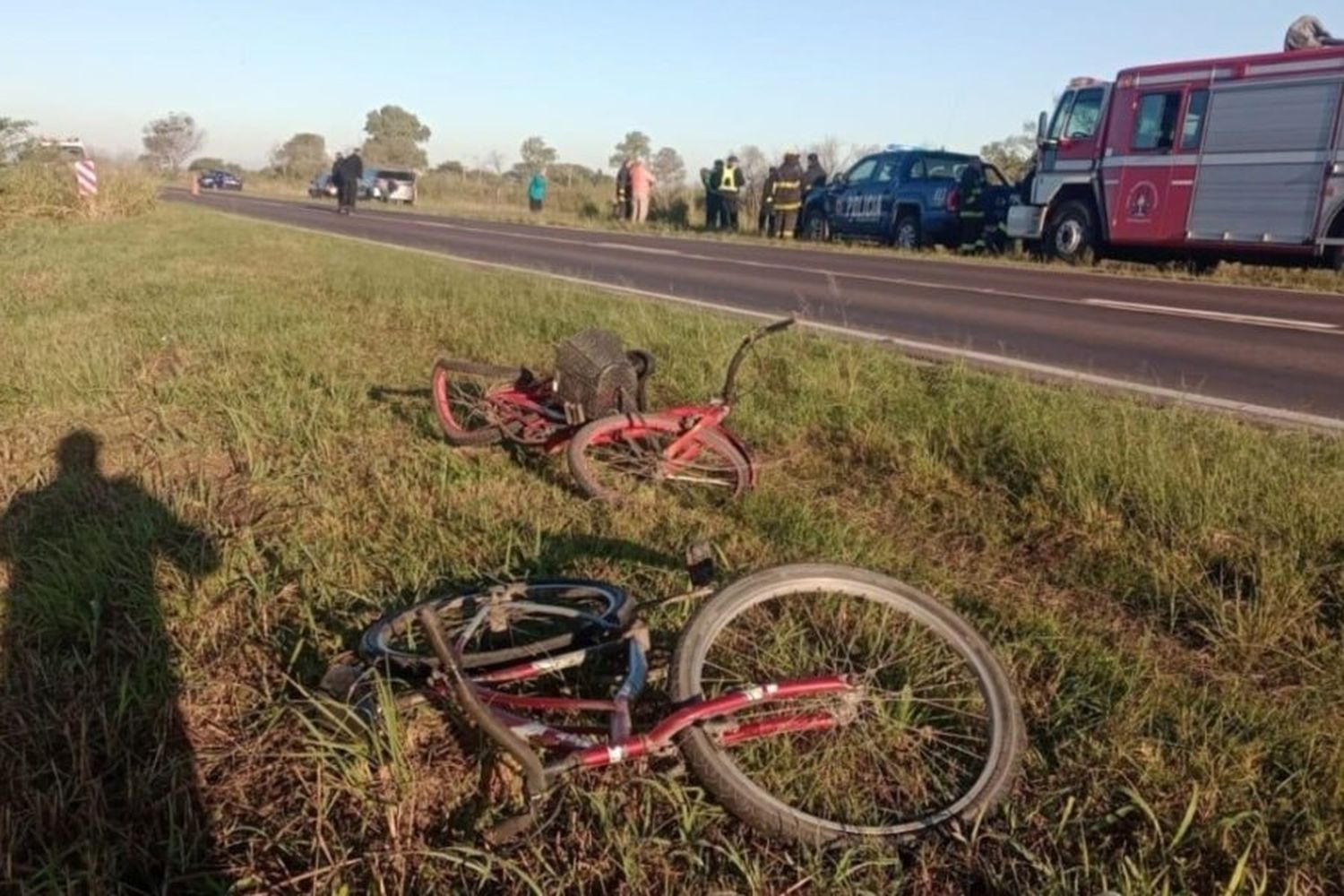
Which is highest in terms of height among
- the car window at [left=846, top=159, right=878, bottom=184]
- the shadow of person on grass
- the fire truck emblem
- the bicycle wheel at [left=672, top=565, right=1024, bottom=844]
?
the car window at [left=846, top=159, right=878, bottom=184]

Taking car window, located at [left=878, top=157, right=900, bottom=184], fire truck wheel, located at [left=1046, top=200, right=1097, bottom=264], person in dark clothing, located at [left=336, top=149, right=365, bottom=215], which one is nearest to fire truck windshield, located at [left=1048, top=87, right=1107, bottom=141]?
fire truck wheel, located at [left=1046, top=200, right=1097, bottom=264]

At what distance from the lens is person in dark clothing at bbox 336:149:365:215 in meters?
30.5

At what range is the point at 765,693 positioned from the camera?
2221 millimetres

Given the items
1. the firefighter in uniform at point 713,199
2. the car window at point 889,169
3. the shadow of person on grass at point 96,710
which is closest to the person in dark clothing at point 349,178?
the firefighter in uniform at point 713,199

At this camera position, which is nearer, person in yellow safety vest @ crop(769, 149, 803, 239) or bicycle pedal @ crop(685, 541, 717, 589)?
bicycle pedal @ crop(685, 541, 717, 589)

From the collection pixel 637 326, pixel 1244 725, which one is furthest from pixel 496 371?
→ pixel 1244 725

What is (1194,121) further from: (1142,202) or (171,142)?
(171,142)

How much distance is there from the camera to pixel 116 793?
7.39ft

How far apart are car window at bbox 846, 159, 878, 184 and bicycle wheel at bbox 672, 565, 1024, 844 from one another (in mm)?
19406

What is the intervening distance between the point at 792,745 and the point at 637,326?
5.26 m

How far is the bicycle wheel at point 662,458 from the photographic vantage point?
13.7 ft

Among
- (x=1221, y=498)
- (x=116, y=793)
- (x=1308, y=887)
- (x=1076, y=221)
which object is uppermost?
(x=1076, y=221)

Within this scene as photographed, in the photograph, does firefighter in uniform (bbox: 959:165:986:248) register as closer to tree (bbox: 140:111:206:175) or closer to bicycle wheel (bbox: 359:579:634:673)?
bicycle wheel (bbox: 359:579:634:673)

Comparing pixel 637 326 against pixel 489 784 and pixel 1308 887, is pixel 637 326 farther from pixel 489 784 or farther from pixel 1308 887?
pixel 1308 887
